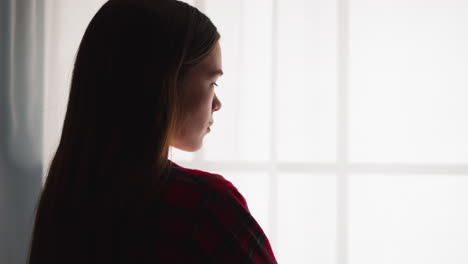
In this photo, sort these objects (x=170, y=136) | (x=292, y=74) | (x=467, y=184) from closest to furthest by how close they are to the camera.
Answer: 1. (x=170, y=136)
2. (x=467, y=184)
3. (x=292, y=74)

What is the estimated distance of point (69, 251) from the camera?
0.55m

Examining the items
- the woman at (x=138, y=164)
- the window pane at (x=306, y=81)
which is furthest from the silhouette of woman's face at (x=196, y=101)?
the window pane at (x=306, y=81)

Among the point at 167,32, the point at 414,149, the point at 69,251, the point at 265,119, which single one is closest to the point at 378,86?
the point at 414,149

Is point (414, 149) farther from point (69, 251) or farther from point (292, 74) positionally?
point (69, 251)

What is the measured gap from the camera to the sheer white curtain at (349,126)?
1221mm

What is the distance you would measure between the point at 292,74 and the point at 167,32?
2.68 feet

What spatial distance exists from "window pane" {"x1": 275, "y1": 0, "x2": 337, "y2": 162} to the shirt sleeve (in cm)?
77

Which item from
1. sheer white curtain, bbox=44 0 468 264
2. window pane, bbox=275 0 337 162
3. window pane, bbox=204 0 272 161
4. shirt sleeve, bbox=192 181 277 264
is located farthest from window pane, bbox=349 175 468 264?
shirt sleeve, bbox=192 181 277 264

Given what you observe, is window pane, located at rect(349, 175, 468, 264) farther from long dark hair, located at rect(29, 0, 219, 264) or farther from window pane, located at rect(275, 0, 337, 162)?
long dark hair, located at rect(29, 0, 219, 264)

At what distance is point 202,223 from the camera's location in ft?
1.70

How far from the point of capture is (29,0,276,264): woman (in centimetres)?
52

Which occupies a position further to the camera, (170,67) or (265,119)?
(265,119)

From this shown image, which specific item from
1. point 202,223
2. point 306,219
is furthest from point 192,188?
point 306,219

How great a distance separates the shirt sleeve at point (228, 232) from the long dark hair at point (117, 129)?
0.22ft
